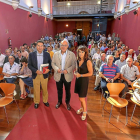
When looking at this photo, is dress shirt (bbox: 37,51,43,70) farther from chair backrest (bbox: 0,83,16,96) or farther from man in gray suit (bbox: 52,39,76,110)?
chair backrest (bbox: 0,83,16,96)

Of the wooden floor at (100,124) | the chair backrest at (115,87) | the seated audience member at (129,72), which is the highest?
the seated audience member at (129,72)

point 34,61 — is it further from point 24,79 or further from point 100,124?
point 100,124

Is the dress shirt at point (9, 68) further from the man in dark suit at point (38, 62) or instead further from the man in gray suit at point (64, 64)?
the man in gray suit at point (64, 64)

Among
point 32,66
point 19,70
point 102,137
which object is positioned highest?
point 32,66

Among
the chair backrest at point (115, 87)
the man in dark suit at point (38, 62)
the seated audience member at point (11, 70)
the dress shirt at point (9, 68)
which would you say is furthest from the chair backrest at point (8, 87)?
the chair backrest at point (115, 87)

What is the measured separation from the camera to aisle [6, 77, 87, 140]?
215 centimetres

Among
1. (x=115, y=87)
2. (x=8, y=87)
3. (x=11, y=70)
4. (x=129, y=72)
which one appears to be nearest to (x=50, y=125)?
(x=8, y=87)

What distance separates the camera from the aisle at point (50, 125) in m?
2.15

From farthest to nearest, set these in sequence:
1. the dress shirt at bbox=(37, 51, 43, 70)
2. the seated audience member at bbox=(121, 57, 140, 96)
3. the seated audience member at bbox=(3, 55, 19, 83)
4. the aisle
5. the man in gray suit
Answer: the seated audience member at bbox=(3, 55, 19, 83) → the seated audience member at bbox=(121, 57, 140, 96) → the dress shirt at bbox=(37, 51, 43, 70) → the man in gray suit → the aisle

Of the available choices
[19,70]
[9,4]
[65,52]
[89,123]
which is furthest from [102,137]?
[9,4]

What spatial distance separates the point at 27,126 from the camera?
236cm

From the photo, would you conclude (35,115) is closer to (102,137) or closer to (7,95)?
(7,95)

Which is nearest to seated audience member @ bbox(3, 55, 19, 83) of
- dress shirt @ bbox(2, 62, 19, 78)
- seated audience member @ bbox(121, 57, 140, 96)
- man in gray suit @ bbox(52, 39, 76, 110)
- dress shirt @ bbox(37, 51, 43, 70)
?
dress shirt @ bbox(2, 62, 19, 78)

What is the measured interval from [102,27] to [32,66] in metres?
11.1
